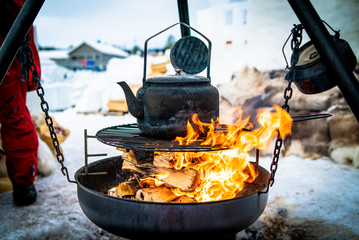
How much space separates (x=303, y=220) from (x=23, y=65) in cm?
256

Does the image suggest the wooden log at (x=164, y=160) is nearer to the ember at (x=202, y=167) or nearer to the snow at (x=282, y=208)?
the ember at (x=202, y=167)

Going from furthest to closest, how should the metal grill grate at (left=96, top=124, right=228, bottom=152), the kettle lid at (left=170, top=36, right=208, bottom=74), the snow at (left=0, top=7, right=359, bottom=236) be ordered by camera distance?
1. the snow at (left=0, top=7, right=359, bottom=236)
2. the kettle lid at (left=170, top=36, right=208, bottom=74)
3. the metal grill grate at (left=96, top=124, right=228, bottom=152)

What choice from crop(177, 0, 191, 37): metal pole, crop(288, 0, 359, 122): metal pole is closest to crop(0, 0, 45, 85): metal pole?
crop(177, 0, 191, 37): metal pole

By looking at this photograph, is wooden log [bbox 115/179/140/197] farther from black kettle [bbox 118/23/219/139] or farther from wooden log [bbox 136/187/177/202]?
black kettle [bbox 118/23/219/139]

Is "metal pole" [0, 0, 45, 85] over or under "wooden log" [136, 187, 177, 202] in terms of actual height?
over

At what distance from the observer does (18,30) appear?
1.67m

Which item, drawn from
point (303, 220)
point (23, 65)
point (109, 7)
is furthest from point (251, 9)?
point (23, 65)

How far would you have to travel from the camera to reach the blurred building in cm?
3678

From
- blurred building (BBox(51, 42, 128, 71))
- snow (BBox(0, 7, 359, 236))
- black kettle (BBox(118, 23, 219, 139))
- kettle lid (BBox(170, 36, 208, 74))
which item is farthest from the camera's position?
blurred building (BBox(51, 42, 128, 71))

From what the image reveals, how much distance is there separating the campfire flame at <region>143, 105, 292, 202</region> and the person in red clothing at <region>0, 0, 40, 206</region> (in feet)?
5.75

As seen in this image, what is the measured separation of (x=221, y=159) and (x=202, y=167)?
178 millimetres

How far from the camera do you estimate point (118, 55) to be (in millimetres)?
36969

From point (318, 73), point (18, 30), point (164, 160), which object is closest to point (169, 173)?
point (164, 160)

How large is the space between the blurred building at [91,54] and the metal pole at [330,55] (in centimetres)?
3607
